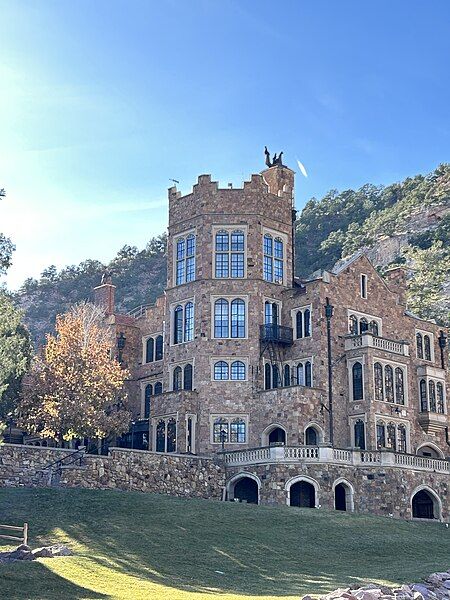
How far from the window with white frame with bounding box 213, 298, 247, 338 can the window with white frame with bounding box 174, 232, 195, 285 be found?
98.1 inches

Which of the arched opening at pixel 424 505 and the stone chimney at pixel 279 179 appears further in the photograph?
the stone chimney at pixel 279 179

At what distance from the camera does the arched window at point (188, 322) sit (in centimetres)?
5691

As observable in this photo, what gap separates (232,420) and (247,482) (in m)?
4.27

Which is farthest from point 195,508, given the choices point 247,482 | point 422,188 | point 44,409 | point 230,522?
point 422,188

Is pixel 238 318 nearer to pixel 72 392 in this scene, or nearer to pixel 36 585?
pixel 72 392

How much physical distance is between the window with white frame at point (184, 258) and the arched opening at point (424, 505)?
Answer: 17.4 metres

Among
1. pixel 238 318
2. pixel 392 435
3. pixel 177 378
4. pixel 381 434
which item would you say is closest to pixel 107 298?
pixel 177 378

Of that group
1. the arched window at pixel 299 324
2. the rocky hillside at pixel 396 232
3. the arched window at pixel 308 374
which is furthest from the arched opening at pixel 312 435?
the rocky hillside at pixel 396 232

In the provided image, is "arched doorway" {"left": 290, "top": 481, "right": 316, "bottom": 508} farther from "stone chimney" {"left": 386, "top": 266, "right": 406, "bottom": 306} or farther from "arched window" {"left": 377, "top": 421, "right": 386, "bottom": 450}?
"stone chimney" {"left": 386, "top": 266, "right": 406, "bottom": 306}

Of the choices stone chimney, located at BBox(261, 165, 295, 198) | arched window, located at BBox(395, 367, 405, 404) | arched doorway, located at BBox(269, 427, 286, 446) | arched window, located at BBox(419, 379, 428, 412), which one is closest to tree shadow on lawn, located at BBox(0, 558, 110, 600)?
arched doorway, located at BBox(269, 427, 286, 446)

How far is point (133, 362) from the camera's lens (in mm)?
64312

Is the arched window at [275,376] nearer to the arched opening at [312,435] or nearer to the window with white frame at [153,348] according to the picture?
the arched opening at [312,435]

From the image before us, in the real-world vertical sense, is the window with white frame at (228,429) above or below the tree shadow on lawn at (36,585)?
above

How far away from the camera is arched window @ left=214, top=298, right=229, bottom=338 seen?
56.2 meters
